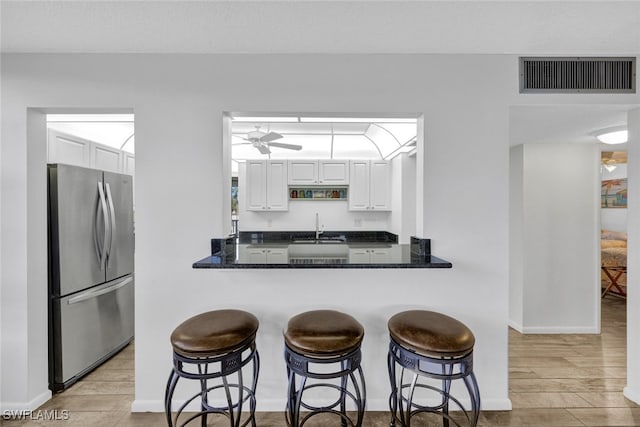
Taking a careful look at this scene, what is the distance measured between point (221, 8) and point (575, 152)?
12.4 feet

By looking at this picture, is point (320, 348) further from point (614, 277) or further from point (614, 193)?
point (614, 193)

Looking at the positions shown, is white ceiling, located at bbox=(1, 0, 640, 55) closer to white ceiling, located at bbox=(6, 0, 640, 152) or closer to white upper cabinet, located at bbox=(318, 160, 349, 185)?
white ceiling, located at bbox=(6, 0, 640, 152)

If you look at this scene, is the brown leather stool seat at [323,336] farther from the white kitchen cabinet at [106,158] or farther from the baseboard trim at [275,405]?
the white kitchen cabinet at [106,158]

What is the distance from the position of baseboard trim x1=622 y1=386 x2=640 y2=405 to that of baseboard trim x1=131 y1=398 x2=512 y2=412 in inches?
36.9

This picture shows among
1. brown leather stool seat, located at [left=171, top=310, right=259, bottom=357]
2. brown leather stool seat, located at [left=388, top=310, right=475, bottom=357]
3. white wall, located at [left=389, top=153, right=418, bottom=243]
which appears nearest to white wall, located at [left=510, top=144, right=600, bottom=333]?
white wall, located at [left=389, top=153, right=418, bottom=243]

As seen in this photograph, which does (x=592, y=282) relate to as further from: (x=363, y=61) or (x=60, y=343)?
(x=60, y=343)

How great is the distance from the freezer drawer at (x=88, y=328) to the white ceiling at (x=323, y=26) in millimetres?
1867

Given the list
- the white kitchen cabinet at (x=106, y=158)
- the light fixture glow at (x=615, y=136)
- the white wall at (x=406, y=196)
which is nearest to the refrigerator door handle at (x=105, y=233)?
the white kitchen cabinet at (x=106, y=158)

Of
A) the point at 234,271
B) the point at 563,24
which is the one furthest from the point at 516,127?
the point at 234,271

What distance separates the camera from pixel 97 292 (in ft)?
7.98

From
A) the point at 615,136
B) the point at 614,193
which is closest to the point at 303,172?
the point at 615,136

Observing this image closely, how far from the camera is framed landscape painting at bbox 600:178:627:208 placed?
4.58 meters

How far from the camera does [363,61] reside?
78.3 inches

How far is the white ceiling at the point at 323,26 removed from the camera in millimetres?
1541
